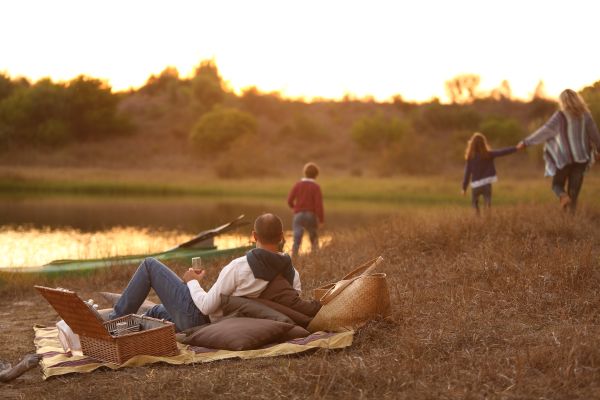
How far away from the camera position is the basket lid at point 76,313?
19.5ft

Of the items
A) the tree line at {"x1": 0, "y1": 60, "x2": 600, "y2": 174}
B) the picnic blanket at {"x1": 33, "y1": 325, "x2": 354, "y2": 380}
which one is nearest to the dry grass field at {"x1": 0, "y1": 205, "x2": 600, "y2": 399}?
the picnic blanket at {"x1": 33, "y1": 325, "x2": 354, "y2": 380}

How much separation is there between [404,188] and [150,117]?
26.9 m

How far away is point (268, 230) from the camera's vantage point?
6.46 meters

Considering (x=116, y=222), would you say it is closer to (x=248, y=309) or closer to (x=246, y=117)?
(x=248, y=309)

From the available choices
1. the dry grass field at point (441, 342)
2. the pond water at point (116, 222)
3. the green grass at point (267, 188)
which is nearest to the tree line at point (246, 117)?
the green grass at point (267, 188)

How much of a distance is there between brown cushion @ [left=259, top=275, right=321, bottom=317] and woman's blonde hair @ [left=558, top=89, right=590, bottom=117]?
6505 millimetres

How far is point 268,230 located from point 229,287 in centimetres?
59

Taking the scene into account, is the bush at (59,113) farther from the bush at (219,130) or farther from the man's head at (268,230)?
the man's head at (268,230)

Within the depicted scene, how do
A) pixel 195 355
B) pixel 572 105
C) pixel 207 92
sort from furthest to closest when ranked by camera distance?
pixel 207 92
pixel 572 105
pixel 195 355

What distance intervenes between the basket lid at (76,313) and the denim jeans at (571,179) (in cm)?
809

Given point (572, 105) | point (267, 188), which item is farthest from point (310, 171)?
point (267, 188)

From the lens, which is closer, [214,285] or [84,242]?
[214,285]

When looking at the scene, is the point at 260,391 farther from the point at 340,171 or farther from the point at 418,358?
the point at 340,171

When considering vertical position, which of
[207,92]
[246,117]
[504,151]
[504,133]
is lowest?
[504,151]
